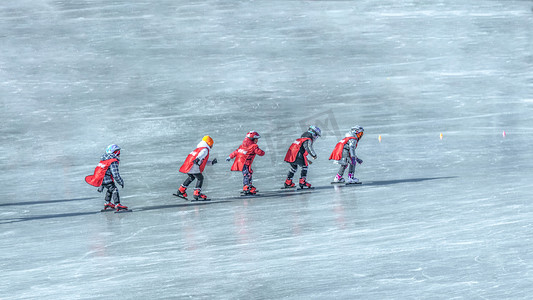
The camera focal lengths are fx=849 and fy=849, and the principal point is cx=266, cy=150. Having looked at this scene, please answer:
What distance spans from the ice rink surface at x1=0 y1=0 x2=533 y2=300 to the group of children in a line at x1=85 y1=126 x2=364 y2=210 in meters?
0.42

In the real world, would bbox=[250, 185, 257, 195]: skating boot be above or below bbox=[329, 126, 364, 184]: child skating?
below

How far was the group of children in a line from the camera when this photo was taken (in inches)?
602

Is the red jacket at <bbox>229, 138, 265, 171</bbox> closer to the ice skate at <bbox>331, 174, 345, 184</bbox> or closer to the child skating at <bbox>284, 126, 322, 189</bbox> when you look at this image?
the child skating at <bbox>284, 126, 322, 189</bbox>

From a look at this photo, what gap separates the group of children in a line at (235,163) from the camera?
15.3 metres

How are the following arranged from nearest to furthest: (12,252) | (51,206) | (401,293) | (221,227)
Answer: (401,293) < (12,252) < (221,227) < (51,206)

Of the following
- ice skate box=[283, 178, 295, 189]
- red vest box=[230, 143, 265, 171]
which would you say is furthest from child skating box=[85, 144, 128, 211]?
ice skate box=[283, 178, 295, 189]

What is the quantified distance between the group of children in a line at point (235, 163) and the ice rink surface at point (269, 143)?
1.38 feet

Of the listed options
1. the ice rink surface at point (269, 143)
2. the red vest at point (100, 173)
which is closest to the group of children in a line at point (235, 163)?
the red vest at point (100, 173)

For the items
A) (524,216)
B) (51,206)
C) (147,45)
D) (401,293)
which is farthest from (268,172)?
(147,45)

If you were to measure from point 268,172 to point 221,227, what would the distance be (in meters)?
6.99

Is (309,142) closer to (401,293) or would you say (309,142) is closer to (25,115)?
(401,293)

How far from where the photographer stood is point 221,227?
520 inches

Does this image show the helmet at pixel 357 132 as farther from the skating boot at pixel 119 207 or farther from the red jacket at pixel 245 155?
the skating boot at pixel 119 207

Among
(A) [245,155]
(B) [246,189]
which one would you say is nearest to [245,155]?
(A) [245,155]
